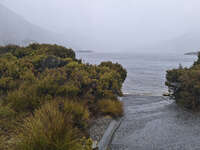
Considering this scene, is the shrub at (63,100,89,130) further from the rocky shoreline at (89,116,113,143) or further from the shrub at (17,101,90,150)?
the shrub at (17,101,90,150)

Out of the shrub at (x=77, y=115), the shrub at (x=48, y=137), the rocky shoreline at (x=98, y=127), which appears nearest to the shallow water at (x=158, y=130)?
the rocky shoreline at (x=98, y=127)

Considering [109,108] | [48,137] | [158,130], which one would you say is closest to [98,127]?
[109,108]

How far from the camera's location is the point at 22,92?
574 cm

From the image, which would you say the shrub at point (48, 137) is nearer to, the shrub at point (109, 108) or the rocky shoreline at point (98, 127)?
the rocky shoreline at point (98, 127)

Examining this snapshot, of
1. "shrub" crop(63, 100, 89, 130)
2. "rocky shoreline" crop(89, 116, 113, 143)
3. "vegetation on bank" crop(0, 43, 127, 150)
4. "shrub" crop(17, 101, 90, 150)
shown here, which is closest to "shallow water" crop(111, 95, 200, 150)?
"rocky shoreline" crop(89, 116, 113, 143)

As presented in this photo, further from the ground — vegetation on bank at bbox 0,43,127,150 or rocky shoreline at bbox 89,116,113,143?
vegetation on bank at bbox 0,43,127,150

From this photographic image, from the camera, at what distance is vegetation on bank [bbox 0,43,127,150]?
3064 millimetres

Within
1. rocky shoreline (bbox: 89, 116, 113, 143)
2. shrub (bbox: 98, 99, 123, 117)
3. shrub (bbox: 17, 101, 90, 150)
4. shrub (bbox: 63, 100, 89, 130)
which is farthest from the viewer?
shrub (bbox: 98, 99, 123, 117)

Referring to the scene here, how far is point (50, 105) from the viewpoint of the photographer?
460cm

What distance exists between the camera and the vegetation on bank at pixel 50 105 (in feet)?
10.1

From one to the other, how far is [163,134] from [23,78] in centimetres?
586

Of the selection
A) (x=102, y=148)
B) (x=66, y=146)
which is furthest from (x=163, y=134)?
(x=66, y=146)

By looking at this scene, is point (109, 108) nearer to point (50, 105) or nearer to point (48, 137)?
point (50, 105)

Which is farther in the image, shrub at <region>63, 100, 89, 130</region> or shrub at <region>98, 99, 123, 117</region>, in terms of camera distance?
shrub at <region>98, 99, 123, 117</region>
